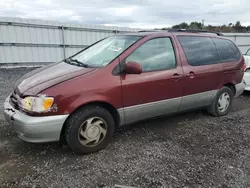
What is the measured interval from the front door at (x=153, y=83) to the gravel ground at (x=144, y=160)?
1.48 feet

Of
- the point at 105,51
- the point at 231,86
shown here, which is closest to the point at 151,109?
the point at 105,51

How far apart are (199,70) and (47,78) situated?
2542 mm

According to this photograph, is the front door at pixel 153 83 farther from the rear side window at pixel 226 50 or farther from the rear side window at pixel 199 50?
the rear side window at pixel 226 50

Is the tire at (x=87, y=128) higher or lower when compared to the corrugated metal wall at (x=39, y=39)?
lower

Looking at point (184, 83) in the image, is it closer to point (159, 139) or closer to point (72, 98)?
point (159, 139)

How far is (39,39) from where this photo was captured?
9.44m

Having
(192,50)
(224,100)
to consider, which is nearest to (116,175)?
(192,50)

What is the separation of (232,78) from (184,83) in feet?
4.57

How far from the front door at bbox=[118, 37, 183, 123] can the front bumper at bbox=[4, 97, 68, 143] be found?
0.98 meters

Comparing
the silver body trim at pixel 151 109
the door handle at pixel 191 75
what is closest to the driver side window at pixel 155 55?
the door handle at pixel 191 75

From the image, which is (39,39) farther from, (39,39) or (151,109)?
(151,109)

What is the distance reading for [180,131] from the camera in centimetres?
377

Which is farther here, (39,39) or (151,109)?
(39,39)

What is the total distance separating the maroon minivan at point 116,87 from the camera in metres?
2.63
